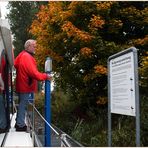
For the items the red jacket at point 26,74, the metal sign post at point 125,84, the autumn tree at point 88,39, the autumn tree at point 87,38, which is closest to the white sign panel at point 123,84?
the metal sign post at point 125,84

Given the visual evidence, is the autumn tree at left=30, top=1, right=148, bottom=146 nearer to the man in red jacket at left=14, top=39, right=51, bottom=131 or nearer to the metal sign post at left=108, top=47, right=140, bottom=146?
the man in red jacket at left=14, top=39, right=51, bottom=131

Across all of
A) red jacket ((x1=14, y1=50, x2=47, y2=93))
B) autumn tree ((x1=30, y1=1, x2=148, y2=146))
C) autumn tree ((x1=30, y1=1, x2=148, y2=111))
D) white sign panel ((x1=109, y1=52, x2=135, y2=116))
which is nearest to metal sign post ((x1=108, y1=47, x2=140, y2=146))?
white sign panel ((x1=109, y1=52, x2=135, y2=116))

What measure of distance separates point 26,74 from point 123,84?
9.30 feet

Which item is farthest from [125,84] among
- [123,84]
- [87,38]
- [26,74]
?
[87,38]

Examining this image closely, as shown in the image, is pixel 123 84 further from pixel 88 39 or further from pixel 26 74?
pixel 88 39

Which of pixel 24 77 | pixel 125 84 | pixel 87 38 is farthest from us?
pixel 87 38

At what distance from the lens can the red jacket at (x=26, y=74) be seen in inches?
354

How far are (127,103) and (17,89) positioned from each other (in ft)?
10.4

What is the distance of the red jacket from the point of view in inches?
354

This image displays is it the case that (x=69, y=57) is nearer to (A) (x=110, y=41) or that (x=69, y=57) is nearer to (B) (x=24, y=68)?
(A) (x=110, y=41)

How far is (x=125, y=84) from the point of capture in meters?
6.62

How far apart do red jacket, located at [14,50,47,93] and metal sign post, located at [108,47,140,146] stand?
1.92 meters

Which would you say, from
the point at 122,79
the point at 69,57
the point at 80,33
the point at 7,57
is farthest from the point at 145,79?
the point at 122,79

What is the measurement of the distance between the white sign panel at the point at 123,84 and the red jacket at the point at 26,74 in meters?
1.94
